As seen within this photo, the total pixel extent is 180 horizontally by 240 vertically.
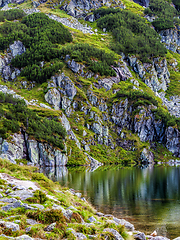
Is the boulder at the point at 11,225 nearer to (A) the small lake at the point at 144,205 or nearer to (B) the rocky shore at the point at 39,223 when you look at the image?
(B) the rocky shore at the point at 39,223

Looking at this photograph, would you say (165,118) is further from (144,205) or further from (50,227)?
(50,227)

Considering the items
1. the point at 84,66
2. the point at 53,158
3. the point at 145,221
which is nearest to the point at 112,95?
the point at 84,66

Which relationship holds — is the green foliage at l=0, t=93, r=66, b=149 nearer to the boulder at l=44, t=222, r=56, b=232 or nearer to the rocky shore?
the rocky shore

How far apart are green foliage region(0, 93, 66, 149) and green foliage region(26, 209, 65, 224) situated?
289ft

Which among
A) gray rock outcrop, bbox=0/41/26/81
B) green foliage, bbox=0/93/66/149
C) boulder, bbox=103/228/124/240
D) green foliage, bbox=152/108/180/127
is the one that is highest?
gray rock outcrop, bbox=0/41/26/81

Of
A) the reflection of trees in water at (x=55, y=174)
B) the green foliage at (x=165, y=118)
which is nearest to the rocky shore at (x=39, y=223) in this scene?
the reflection of trees in water at (x=55, y=174)

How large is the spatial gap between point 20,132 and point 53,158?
71.2ft

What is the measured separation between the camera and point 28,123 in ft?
373

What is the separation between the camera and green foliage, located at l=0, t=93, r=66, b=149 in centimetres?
10431

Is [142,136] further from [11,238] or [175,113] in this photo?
[11,238]

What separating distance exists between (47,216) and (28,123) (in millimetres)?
102452

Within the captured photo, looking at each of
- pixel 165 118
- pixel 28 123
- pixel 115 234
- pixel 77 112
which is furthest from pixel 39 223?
pixel 165 118

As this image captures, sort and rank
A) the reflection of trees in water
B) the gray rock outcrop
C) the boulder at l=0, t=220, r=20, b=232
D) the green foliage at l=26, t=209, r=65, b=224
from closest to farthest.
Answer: the boulder at l=0, t=220, r=20, b=232
the green foliage at l=26, t=209, r=65, b=224
the reflection of trees in water
the gray rock outcrop

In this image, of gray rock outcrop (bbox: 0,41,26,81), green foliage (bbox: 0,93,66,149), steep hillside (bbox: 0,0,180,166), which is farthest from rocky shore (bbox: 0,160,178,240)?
gray rock outcrop (bbox: 0,41,26,81)
